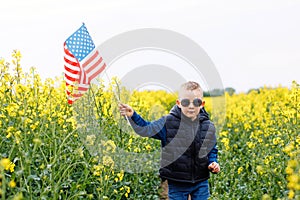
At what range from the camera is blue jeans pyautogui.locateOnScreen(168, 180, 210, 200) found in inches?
198

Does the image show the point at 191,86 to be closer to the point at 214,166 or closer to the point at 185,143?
the point at 185,143

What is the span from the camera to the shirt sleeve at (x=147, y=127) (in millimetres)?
4906

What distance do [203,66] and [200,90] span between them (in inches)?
53.5

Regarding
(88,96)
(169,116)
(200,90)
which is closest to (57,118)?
(88,96)

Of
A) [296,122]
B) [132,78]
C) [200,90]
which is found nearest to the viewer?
[200,90]

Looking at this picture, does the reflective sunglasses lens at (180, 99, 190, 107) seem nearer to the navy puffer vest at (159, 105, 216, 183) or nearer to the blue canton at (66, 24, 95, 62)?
the navy puffer vest at (159, 105, 216, 183)

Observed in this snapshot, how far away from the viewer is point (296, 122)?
615 cm

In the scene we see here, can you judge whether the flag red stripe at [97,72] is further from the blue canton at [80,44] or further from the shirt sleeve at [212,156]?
the shirt sleeve at [212,156]

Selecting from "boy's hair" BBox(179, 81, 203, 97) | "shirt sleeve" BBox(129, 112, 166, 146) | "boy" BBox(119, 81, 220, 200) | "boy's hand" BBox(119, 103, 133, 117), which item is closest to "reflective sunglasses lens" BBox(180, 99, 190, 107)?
"boy" BBox(119, 81, 220, 200)

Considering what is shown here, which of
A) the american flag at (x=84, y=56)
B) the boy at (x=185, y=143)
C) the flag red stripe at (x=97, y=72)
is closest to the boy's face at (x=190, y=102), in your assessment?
the boy at (x=185, y=143)

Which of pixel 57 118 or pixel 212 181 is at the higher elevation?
pixel 57 118

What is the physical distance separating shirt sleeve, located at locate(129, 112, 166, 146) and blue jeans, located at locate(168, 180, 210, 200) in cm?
46

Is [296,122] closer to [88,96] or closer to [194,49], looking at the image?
[194,49]

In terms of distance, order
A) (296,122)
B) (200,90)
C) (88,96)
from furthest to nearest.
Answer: (296,122)
(88,96)
(200,90)
